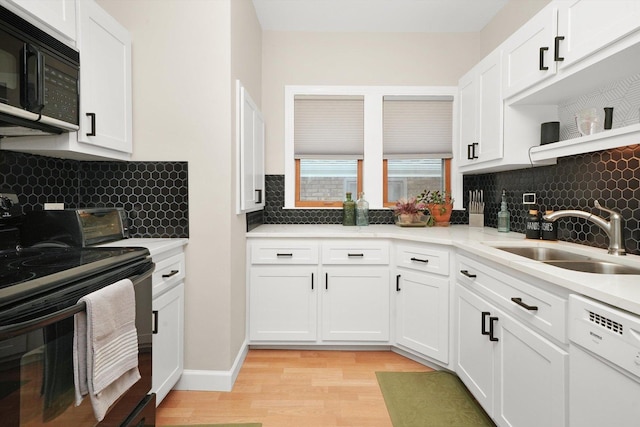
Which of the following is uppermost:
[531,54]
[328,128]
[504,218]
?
[531,54]

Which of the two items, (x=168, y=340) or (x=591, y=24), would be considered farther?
(x=168, y=340)

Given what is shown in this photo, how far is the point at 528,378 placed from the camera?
146cm

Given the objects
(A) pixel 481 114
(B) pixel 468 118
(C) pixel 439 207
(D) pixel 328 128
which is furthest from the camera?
(D) pixel 328 128

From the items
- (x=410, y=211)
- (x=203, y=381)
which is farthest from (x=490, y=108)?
(x=203, y=381)

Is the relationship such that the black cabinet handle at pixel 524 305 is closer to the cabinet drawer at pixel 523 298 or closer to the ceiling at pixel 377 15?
the cabinet drawer at pixel 523 298

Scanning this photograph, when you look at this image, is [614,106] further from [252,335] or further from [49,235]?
[49,235]

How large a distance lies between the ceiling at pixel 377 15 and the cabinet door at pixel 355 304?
6.89 ft

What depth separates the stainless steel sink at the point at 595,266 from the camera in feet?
5.10

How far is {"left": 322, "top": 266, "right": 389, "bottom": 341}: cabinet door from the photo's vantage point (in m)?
2.69

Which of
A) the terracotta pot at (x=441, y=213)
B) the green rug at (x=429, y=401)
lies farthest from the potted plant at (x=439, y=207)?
the green rug at (x=429, y=401)

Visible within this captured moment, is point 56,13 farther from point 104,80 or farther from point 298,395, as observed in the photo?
point 298,395

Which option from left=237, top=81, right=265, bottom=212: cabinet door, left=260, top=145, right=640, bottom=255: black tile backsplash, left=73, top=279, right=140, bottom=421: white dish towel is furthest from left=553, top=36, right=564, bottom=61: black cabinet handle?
left=73, top=279, right=140, bottom=421: white dish towel

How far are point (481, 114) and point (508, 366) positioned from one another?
1769 mm

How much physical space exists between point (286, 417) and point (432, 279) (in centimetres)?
124
